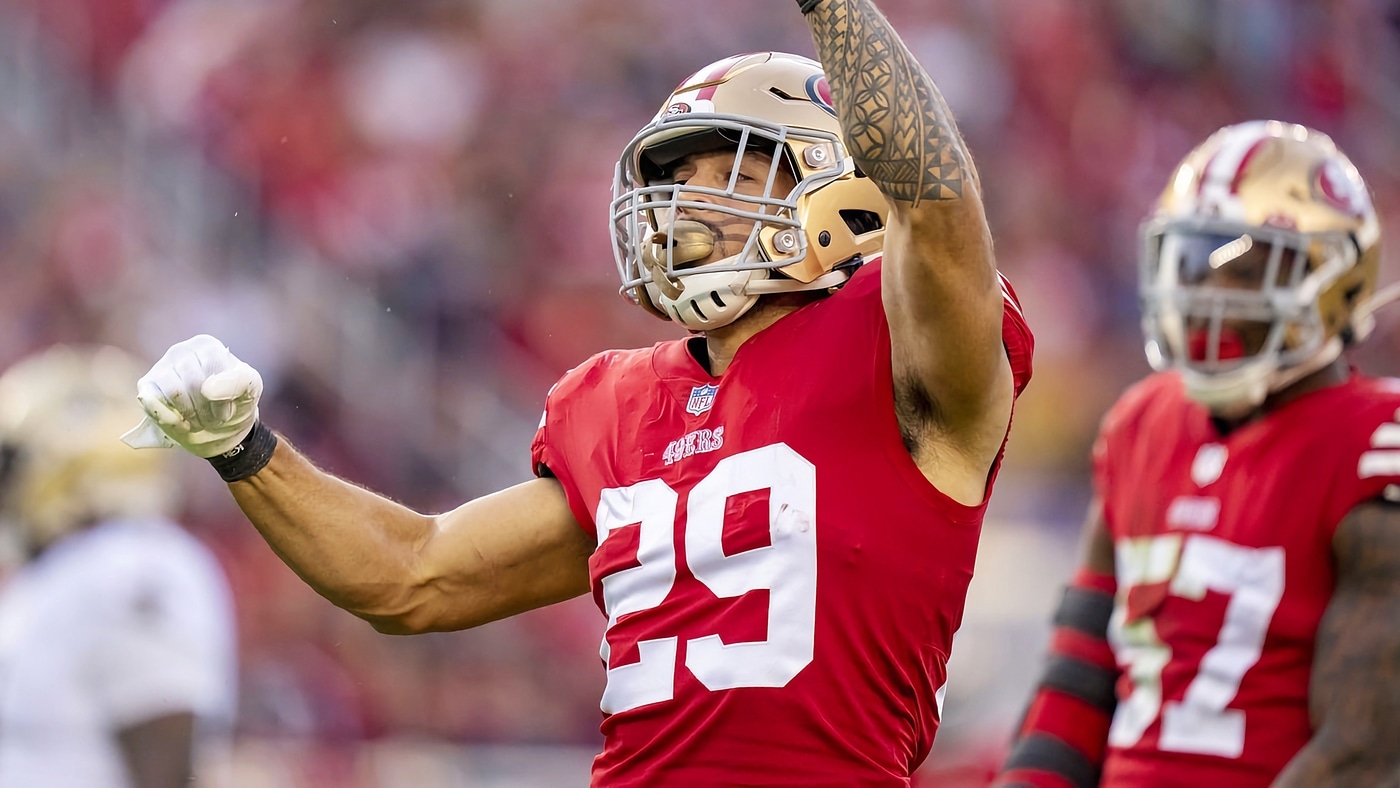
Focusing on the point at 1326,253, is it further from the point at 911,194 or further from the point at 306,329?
the point at 306,329

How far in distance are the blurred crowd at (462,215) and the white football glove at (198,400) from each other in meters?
4.39

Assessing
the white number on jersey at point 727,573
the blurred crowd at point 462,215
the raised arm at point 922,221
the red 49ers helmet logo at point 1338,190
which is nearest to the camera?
the raised arm at point 922,221

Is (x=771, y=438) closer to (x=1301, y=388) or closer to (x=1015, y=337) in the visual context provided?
(x=1015, y=337)

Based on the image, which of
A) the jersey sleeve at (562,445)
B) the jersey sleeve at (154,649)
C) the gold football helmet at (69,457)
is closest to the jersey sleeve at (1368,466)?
the jersey sleeve at (562,445)

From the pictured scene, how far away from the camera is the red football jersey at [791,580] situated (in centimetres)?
241

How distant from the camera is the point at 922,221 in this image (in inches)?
90.9

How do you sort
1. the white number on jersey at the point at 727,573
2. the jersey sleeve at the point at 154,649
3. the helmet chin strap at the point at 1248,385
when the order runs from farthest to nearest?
the jersey sleeve at the point at 154,649, the helmet chin strap at the point at 1248,385, the white number on jersey at the point at 727,573

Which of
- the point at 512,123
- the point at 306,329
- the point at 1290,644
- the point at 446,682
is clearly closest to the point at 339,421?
the point at 306,329

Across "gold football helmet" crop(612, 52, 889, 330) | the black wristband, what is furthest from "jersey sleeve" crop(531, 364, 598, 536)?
the black wristband

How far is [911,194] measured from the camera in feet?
7.61

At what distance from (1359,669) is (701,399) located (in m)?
1.27

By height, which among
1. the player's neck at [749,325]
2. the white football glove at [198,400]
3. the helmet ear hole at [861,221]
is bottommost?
the white football glove at [198,400]

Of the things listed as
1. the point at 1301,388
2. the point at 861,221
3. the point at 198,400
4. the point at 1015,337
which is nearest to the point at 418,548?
the point at 198,400

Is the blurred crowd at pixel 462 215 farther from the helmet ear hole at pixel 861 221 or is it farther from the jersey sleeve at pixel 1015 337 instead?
the jersey sleeve at pixel 1015 337
